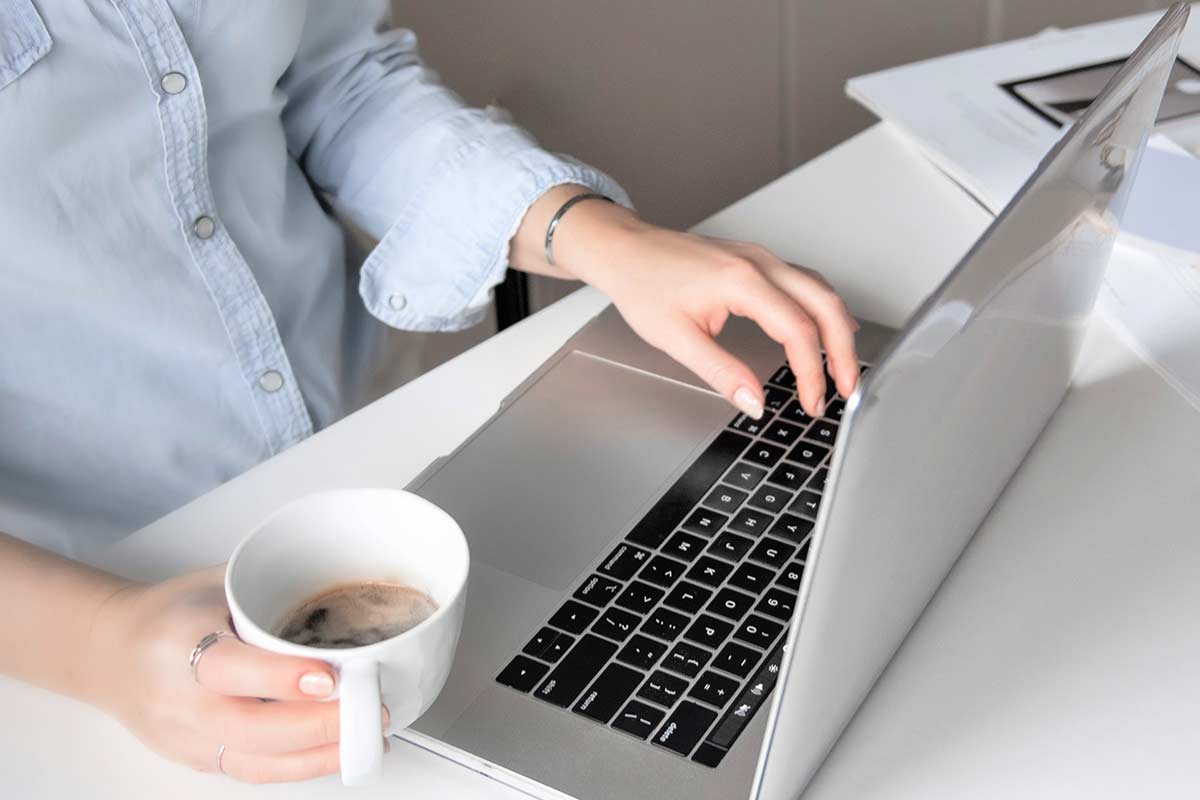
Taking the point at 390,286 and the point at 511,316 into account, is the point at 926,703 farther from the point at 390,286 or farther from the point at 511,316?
the point at 511,316

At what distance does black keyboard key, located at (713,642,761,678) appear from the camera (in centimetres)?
56

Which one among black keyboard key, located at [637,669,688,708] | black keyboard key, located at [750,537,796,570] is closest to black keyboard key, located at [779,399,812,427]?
black keyboard key, located at [750,537,796,570]

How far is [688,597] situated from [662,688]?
58mm

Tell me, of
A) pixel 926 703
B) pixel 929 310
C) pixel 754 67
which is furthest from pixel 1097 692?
pixel 754 67

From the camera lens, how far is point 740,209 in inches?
37.3

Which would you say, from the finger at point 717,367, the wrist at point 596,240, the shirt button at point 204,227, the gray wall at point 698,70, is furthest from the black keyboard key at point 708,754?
the gray wall at point 698,70

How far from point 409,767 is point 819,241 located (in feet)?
1.64

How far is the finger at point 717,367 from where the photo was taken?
682 millimetres

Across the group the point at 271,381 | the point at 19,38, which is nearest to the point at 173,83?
the point at 19,38

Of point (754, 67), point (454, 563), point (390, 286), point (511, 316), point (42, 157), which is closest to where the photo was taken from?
point (454, 563)

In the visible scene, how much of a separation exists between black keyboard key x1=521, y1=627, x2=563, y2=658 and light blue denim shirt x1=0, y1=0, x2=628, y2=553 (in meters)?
0.34

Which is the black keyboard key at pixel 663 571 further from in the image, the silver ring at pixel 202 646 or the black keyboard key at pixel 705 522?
the silver ring at pixel 202 646

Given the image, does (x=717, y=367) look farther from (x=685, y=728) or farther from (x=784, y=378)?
(x=685, y=728)

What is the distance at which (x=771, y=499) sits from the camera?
2.16 ft
